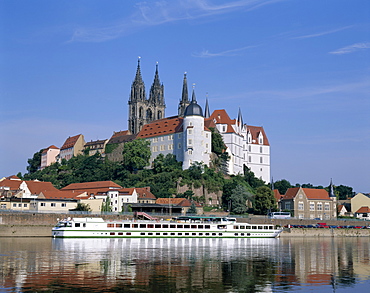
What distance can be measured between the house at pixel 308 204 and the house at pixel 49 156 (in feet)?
240

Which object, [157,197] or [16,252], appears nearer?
[16,252]

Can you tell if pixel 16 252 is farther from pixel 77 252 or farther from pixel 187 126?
pixel 187 126

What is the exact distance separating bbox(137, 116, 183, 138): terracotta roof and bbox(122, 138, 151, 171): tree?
18.1 ft

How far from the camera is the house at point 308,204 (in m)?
103

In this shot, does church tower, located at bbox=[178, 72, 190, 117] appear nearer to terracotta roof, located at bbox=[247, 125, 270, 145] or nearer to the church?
the church

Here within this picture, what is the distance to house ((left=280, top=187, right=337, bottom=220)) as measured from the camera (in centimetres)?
10269

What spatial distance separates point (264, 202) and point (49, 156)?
77629mm

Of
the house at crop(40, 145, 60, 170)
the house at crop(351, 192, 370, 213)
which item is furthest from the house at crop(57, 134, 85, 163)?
the house at crop(351, 192, 370, 213)

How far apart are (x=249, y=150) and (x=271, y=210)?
4115cm

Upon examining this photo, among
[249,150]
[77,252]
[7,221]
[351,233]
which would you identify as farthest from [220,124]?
[77,252]

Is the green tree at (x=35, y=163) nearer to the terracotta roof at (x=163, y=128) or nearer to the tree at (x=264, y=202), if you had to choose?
the terracotta roof at (x=163, y=128)

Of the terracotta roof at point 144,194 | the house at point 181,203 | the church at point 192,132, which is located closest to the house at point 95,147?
the church at point 192,132

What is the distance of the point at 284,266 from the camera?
35.5 metres

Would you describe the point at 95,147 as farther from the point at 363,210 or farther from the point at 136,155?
the point at 363,210
